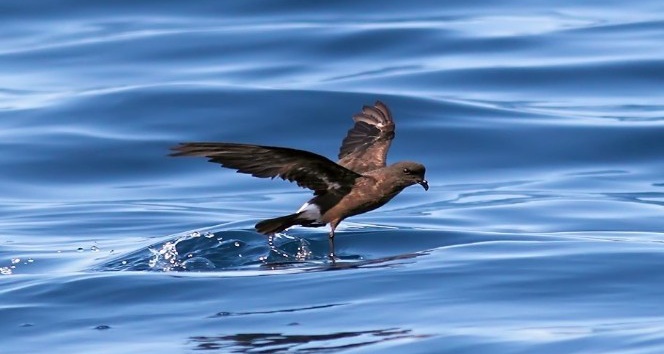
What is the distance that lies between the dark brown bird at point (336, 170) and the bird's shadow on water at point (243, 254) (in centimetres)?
21

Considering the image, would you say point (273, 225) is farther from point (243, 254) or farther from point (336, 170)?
point (336, 170)

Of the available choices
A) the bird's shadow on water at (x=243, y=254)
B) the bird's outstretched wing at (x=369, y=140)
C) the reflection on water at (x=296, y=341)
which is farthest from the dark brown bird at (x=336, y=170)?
the reflection on water at (x=296, y=341)

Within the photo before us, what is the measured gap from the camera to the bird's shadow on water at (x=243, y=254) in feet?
31.0

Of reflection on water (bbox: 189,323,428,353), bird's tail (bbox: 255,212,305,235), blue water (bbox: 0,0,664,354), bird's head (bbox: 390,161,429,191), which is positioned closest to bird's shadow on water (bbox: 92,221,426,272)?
blue water (bbox: 0,0,664,354)

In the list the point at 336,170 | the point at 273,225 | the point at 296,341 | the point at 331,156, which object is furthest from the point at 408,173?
the point at 331,156

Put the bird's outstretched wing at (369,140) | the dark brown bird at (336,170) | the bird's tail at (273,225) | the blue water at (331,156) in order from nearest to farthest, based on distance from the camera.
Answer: the blue water at (331,156), the dark brown bird at (336,170), the bird's tail at (273,225), the bird's outstretched wing at (369,140)

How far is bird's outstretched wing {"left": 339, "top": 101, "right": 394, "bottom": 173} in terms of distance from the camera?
1080 centimetres

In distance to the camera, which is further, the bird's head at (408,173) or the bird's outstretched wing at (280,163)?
the bird's head at (408,173)

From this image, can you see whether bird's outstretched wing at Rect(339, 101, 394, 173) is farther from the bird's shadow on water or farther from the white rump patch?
the white rump patch

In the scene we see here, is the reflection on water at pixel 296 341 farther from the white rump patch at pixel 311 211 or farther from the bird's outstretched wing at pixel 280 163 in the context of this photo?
the white rump patch at pixel 311 211

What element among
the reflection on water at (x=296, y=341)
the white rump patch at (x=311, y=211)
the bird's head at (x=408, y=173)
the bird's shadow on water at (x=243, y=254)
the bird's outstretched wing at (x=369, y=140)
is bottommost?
the reflection on water at (x=296, y=341)

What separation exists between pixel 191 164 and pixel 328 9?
25.1 feet

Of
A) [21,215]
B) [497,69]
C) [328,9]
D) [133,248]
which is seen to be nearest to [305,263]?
[133,248]

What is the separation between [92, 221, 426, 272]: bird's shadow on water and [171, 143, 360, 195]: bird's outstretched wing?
466 millimetres
